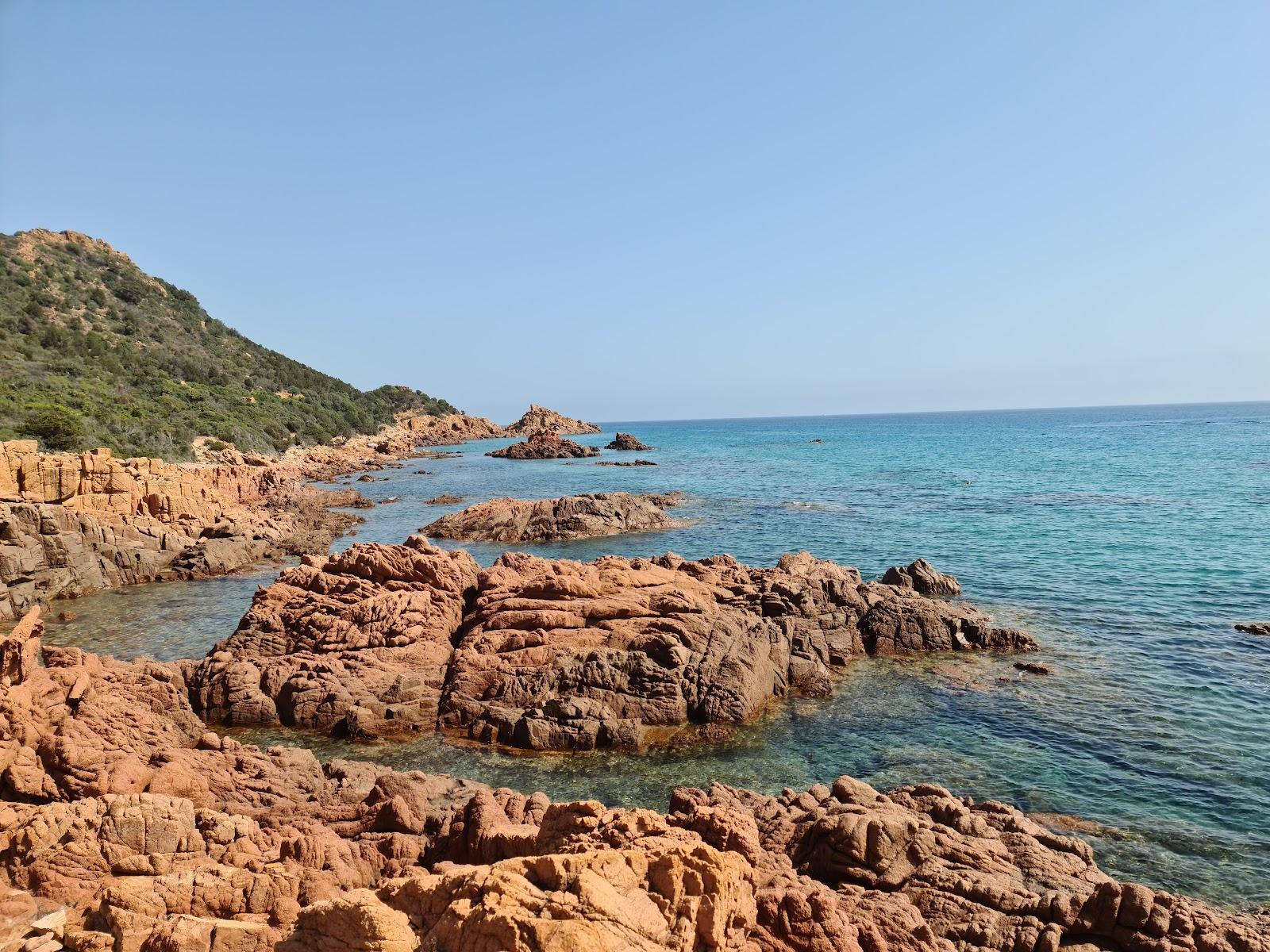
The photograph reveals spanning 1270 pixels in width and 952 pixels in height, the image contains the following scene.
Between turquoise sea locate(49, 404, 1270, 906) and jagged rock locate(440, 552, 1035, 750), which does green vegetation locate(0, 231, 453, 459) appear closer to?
turquoise sea locate(49, 404, 1270, 906)

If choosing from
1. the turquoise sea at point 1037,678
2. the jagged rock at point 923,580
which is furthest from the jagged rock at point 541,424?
the jagged rock at point 923,580

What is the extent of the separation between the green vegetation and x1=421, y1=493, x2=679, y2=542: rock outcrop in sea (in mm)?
23510

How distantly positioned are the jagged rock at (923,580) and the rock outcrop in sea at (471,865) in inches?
578

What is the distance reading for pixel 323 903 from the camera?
19.2 ft

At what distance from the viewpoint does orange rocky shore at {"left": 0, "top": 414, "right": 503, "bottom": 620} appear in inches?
944

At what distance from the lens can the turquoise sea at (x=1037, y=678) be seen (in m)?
12.0

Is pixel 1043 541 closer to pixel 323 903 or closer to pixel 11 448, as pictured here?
pixel 323 903

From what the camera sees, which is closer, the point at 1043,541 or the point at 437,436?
the point at 1043,541

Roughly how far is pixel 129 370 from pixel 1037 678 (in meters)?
78.8

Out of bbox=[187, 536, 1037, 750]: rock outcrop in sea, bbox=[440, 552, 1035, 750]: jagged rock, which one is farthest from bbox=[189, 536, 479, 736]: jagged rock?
bbox=[440, 552, 1035, 750]: jagged rock

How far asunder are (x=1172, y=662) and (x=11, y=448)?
38801mm

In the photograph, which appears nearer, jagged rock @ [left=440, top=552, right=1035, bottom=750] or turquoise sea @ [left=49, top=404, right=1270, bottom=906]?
turquoise sea @ [left=49, top=404, right=1270, bottom=906]

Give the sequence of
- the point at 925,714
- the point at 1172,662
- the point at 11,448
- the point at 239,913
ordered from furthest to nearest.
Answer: the point at 11,448
the point at 1172,662
the point at 925,714
the point at 239,913

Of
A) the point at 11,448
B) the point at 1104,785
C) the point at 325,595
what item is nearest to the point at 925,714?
the point at 1104,785
